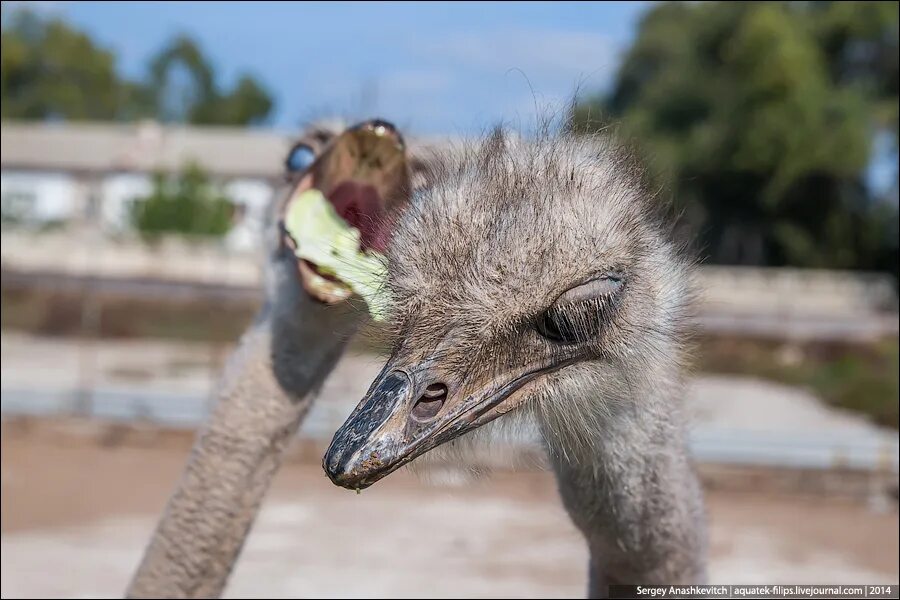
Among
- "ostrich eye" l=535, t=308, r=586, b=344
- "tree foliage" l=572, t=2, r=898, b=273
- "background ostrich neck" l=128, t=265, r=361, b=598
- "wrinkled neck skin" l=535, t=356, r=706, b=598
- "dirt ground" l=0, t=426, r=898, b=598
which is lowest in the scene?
"tree foliage" l=572, t=2, r=898, b=273

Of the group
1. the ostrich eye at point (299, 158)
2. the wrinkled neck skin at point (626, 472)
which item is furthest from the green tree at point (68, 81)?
the wrinkled neck skin at point (626, 472)

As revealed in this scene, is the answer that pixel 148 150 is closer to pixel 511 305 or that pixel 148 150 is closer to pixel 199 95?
pixel 199 95

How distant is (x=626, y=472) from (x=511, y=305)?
0.44 metres

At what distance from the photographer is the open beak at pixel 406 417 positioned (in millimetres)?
1273

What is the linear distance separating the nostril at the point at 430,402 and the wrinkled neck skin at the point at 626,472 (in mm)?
162

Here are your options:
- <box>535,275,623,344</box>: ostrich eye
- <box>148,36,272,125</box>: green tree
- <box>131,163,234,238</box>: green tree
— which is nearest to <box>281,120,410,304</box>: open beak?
<box>535,275,623,344</box>: ostrich eye

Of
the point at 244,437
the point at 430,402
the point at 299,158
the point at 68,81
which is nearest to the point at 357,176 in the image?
the point at 299,158

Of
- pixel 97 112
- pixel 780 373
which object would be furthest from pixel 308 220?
pixel 97 112

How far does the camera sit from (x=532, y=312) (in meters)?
1.35

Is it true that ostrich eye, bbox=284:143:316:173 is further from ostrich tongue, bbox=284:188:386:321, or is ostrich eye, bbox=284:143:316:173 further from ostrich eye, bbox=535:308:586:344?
ostrich eye, bbox=535:308:586:344

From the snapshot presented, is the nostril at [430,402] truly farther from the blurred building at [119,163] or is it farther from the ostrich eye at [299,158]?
the blurred building at [119,163]

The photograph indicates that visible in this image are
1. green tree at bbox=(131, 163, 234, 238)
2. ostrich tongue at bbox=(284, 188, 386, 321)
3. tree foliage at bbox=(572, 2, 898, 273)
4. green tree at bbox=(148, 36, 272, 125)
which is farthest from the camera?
green tree at bbox=(148, 36, 272, 125)

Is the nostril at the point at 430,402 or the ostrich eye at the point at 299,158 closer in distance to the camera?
the nostril at the point at 430,402

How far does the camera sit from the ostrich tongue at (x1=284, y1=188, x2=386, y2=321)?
183 cm
